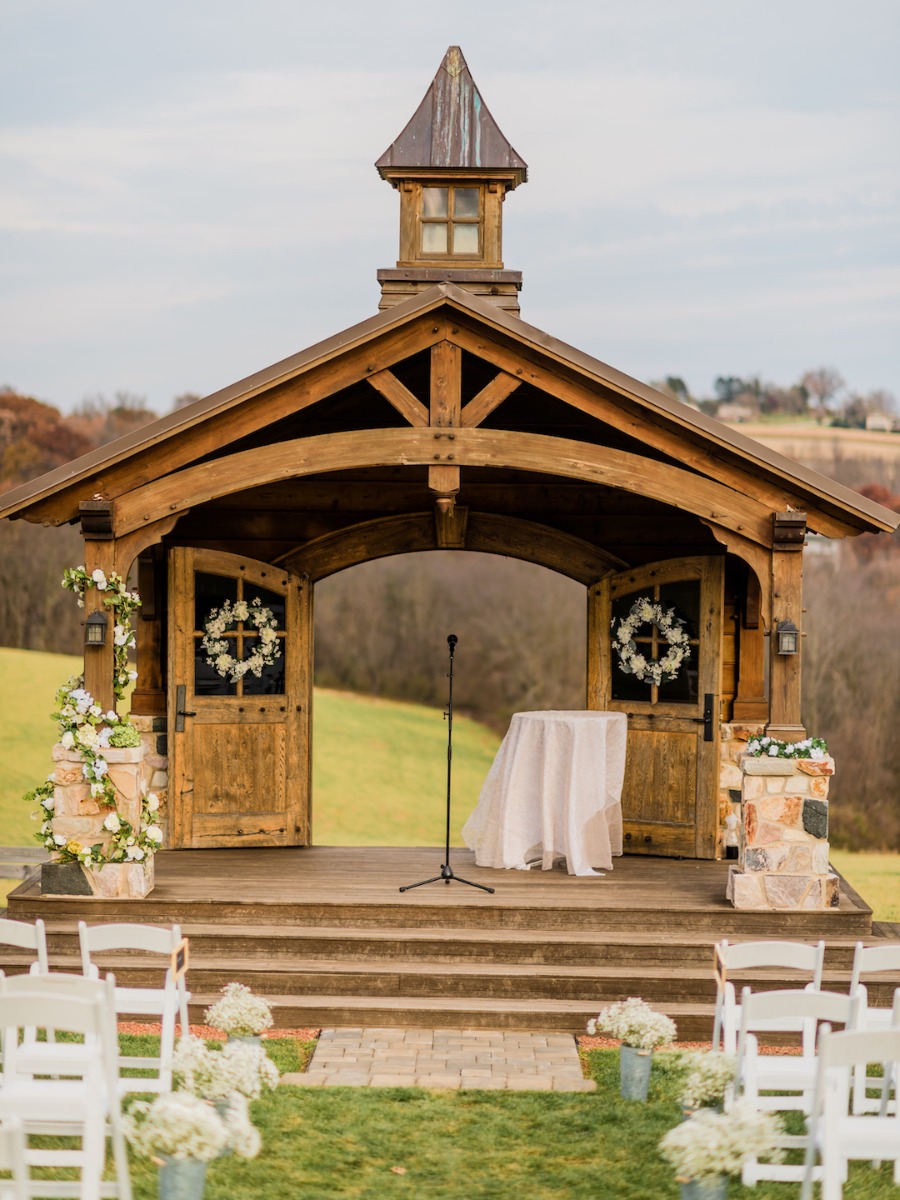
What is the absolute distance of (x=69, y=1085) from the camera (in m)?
5.43

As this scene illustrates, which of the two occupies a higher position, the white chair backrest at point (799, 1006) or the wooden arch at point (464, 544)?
the wooden arch at point (464, 544)

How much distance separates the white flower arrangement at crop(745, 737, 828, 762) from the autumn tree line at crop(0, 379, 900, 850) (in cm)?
2053

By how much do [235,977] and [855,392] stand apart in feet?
95.7

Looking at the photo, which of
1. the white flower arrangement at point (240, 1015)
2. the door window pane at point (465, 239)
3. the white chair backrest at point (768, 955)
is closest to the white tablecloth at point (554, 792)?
the white flower arrangement at point (240, 1015)

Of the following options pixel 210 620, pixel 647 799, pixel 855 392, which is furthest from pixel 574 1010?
pixel 855 392

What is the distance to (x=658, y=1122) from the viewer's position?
6.49 m

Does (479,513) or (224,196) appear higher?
(224,196)

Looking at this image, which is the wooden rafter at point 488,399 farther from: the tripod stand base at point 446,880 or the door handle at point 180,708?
the door handle at point 180,708

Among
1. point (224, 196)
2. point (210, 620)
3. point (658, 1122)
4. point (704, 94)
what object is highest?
point (704, 94)

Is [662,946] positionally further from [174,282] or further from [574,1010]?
[174,282]

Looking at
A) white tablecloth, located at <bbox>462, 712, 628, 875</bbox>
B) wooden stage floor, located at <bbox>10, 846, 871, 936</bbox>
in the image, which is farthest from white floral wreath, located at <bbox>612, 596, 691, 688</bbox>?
wooden stage floor, located at <bbox>10, 846, 871, 936</bbox>

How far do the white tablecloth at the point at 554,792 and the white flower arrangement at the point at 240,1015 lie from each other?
3.05 metres

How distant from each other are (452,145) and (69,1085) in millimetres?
8096

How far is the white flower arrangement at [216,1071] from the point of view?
5488 millimetres
